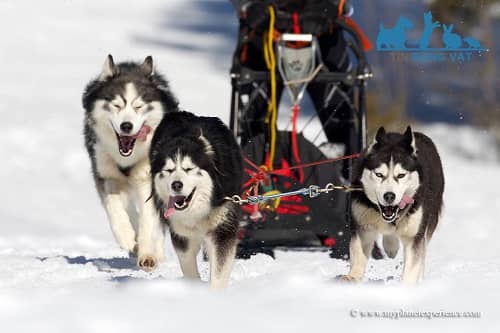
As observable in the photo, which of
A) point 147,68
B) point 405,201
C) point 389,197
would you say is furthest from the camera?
point 147,68

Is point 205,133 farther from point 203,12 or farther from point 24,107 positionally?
point 203,12

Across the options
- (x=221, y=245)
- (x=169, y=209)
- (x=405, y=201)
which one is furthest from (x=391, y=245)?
(x=169, y=209)

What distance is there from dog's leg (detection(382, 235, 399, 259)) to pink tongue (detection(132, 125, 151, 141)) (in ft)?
3.72

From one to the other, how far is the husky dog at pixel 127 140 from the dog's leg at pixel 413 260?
1.12 m

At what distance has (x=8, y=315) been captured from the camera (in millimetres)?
2650

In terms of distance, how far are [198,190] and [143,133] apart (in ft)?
2.71

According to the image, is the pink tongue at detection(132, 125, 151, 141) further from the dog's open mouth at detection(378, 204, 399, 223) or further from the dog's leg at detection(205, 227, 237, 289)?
the dog's open mouth at detection(378, 204, 399, 223)

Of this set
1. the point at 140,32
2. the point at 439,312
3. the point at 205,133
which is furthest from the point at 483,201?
the point at 140,32

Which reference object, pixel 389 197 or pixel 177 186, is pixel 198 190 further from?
pixel 389 197

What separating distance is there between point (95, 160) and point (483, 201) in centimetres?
456

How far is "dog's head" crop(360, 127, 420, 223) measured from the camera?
137 inches

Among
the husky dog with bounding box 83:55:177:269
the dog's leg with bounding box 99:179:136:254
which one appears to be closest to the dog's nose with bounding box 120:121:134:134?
the husky dog with bounding box 83:55:177:269

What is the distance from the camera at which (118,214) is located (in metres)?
4.48

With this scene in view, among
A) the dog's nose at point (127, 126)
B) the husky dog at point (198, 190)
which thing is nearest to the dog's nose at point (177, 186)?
the husky dog at point (198, 190)
